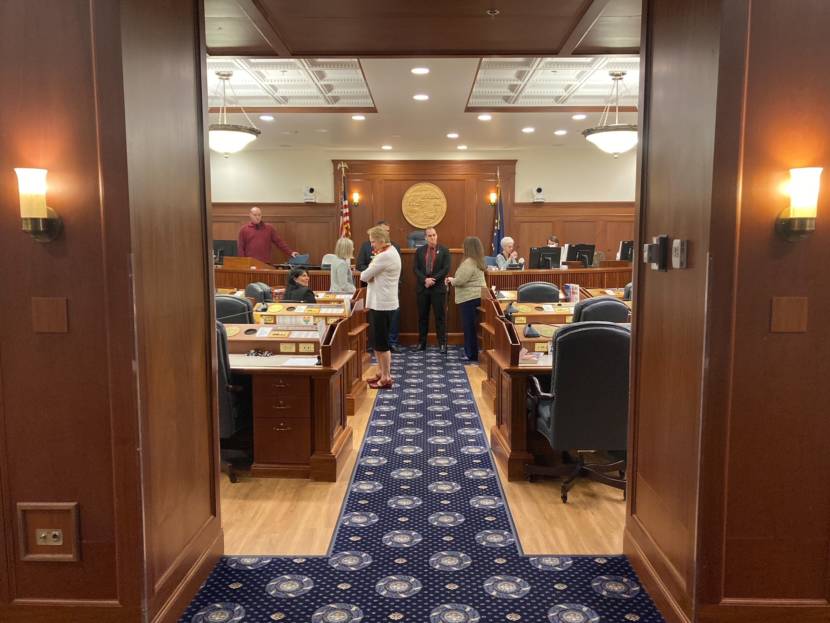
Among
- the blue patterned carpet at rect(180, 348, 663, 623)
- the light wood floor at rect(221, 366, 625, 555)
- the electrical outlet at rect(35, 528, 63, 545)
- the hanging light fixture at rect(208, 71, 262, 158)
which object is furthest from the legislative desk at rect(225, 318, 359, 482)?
the hanging light fixture at rect(208, 71, 262, 158)

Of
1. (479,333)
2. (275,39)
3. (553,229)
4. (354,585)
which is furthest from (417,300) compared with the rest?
(354,585)

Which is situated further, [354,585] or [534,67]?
[534,67]

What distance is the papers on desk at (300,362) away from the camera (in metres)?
4.05

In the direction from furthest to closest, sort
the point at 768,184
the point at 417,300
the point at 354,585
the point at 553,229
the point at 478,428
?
1. the point at 553,229
2. the point at 417,300
3. the point at 478,428
4. the point at 354,585
5. the point at 768,184

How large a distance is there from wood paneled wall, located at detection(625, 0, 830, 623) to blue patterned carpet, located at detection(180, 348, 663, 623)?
1.38ft

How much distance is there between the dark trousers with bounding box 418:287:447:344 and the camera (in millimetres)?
8586

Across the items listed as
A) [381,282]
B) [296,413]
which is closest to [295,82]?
[381,282]

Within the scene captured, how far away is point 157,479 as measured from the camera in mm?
2381

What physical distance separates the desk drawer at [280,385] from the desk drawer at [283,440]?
0.16 metres

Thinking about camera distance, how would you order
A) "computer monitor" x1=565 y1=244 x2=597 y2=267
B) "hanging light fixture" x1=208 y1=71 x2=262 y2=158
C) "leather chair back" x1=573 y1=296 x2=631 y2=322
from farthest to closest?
"computer monitor" x1=565 y1=244 x2=597 y2=267
"hanging light fixture" x1=208 y1=71 x2=262 y2=158
"leather chair back" x1=573 y1=296 x2=631 y2=322

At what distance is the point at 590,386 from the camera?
355 cm

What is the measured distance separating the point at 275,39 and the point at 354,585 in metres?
2.76

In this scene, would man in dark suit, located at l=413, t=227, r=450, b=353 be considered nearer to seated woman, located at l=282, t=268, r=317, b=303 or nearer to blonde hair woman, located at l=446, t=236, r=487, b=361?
blonde hair woman, located at l=446, t=236, r=487, b=361

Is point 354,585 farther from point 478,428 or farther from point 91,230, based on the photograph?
point 478,428
